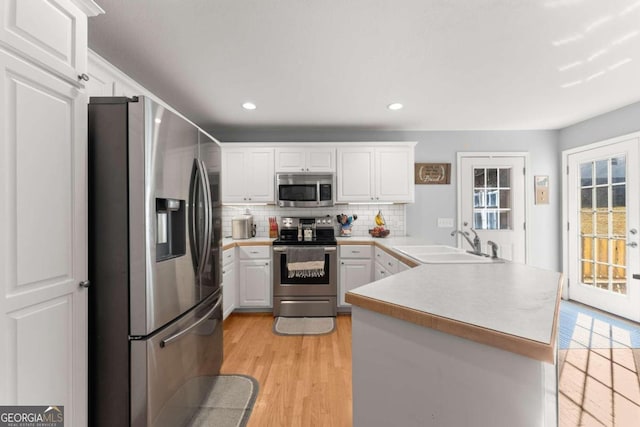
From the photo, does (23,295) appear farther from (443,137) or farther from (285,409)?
(443,137)

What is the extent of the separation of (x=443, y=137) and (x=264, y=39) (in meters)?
2.99

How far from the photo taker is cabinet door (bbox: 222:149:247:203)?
11.6 feet

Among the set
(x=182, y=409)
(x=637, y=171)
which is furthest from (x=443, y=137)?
(x=182, y=409)

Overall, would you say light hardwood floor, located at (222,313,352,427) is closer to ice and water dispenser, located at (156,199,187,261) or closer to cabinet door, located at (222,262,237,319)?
cabinet door, located at (222,262,237,319)

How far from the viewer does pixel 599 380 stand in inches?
76.3

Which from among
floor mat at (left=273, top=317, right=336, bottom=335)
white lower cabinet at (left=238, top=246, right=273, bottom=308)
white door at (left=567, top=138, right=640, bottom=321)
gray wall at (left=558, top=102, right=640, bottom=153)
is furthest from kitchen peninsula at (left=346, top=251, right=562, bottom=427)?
gray wall at (left=558, top=102, right=640, bottom=153)

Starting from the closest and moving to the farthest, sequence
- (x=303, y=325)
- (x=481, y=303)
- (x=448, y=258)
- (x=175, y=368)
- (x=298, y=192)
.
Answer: (x=481, y=303), (x=175, y=368), (x=448, y=258), (x=303, y=325), (x=298, y=192)

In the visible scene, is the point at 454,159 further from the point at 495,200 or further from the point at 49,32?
the point at 49,32

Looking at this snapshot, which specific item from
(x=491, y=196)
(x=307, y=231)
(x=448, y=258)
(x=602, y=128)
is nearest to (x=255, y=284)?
(x=307, y=231)

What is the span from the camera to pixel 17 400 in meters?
0.92

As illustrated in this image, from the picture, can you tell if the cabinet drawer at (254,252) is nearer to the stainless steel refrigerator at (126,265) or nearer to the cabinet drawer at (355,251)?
the cabinet drawer at (355,251)

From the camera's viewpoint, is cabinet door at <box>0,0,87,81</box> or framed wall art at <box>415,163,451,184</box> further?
framed wall art at <box>415,163,451,184</box>

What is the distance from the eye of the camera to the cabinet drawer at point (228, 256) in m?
2.90

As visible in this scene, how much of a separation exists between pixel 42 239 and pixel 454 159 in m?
4.20
